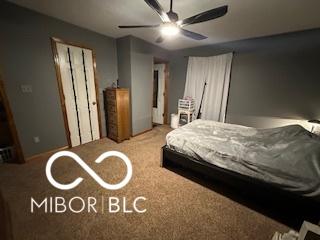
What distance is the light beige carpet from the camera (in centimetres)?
139

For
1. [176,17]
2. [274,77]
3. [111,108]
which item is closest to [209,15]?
[176,17]

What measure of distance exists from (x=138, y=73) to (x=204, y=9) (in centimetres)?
191

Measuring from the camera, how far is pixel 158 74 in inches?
185

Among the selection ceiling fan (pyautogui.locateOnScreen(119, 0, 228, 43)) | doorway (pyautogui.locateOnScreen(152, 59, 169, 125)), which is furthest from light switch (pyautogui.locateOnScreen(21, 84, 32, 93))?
doorway (pyautogui.locateOnScreen(152, 59, 169, 125))

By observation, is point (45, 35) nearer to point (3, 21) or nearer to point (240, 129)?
point (3, 21)

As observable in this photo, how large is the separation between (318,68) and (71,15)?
171 inches

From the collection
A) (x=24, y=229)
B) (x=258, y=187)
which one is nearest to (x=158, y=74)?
(x=258, y=187)

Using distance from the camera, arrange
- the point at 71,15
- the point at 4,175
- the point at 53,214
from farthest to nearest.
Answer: the point at 71,15
the point at 4,175
the point at 53,214

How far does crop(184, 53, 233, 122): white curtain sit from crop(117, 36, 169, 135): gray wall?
108 cm

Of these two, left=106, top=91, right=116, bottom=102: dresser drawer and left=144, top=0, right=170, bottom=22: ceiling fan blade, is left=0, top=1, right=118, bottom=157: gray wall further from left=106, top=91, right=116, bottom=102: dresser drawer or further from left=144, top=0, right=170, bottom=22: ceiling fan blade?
left=144, top=0, right=170, bottom=22: ceiling fan blade

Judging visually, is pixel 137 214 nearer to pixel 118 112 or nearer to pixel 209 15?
pixel 118 112

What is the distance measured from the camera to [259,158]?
1655 millimetres

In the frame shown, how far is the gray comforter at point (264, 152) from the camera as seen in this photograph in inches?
55.6

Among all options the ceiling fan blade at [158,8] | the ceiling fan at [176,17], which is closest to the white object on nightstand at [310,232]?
the ceiling fan at [176,17]
